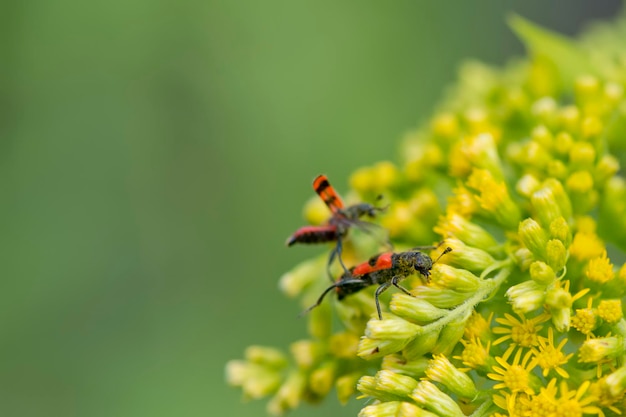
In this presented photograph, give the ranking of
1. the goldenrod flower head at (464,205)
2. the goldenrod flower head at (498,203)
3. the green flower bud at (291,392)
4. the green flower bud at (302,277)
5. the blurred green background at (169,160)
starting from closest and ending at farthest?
the goldenrod flower head at (498,203)
the goldenrod flower head at (464,205)
the green flower bud at (291,392)
the green flower bud at (302,277)
the blurred green background at (169,160)

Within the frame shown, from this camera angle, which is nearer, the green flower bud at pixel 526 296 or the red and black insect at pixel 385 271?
the green flower bud at pixel 526 296

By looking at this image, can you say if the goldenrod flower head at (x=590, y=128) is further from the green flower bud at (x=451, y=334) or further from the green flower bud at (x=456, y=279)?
the green flower bud at (x=451, y=334)

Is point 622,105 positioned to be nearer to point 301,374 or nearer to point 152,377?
point 301,374

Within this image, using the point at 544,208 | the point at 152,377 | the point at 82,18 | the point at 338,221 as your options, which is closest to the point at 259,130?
the point at 82,18

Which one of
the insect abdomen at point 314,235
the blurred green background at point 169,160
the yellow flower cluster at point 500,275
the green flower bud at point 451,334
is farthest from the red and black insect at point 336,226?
the blurred green background at point 169,160

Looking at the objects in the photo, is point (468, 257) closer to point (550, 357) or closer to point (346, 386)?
point (550, 357)

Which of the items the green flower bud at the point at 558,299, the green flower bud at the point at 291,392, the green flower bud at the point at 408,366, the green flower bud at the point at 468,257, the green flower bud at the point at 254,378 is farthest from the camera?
the green flower bud at the point at 254,378
